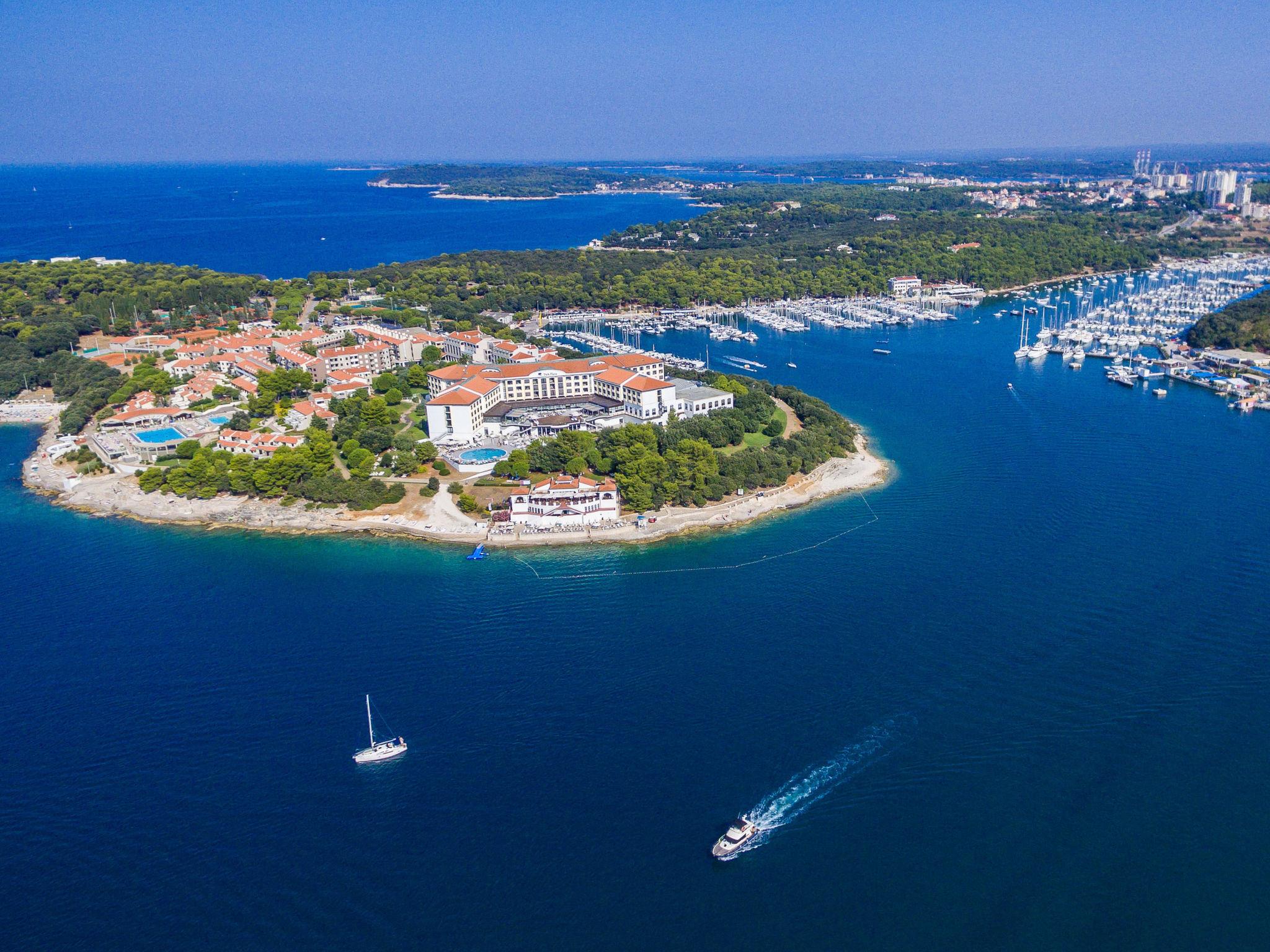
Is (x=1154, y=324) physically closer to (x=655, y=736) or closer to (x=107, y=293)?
(x=655, y=736)

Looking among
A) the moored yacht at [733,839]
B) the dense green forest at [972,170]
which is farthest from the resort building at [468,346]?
the dense green forest at [972,170]

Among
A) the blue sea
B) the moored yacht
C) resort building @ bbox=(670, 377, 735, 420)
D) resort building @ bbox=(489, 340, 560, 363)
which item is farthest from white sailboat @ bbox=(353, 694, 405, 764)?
resort building @ bbox=(489, 340, 560, 363)

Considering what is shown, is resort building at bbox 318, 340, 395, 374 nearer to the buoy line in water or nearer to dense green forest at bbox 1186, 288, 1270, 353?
the buoy line in water

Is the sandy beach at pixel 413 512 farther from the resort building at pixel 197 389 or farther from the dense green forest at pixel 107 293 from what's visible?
the dense green forest at pixel 107 293

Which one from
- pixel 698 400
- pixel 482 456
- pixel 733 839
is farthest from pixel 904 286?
pixel 733 839

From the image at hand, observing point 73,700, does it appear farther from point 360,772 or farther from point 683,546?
point 683,546

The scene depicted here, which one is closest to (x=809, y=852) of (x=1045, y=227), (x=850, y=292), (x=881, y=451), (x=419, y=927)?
(x=419, y=927)
